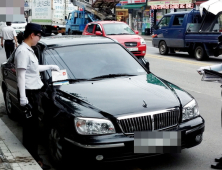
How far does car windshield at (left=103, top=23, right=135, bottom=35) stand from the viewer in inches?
763

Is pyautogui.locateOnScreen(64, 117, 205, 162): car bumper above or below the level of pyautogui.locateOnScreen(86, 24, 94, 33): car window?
below

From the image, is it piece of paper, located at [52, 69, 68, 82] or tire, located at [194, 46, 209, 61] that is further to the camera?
tire, located at [194, 46, 209, 61]

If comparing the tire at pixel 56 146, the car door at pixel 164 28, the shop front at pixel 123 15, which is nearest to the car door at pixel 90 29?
the car door at pixel 164 28

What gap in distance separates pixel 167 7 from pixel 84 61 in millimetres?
34125

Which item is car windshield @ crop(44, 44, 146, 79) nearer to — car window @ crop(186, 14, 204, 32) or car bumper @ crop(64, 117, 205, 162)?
car bumper @ crop(64, 117, 205, 162)

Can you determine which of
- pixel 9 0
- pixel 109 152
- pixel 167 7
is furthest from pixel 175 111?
pixel 167 7

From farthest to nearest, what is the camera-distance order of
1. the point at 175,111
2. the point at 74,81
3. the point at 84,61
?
the point at 84,61 → the point at 74,81 → the point at 175,111

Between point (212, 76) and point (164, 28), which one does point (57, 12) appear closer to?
point (164, 28)

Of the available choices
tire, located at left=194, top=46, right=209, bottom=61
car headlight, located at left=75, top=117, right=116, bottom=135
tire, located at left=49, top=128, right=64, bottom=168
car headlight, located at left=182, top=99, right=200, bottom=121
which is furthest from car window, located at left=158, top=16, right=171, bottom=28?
car headlight, located at left=75, top=117, right=116, bottom=135

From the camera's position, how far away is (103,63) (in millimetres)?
6227

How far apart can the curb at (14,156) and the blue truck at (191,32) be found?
1281 centimetres

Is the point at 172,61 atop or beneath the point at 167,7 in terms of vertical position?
beneath

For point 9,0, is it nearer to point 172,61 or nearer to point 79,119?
point 79,119

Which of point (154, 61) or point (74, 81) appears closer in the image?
point (74, 81)
